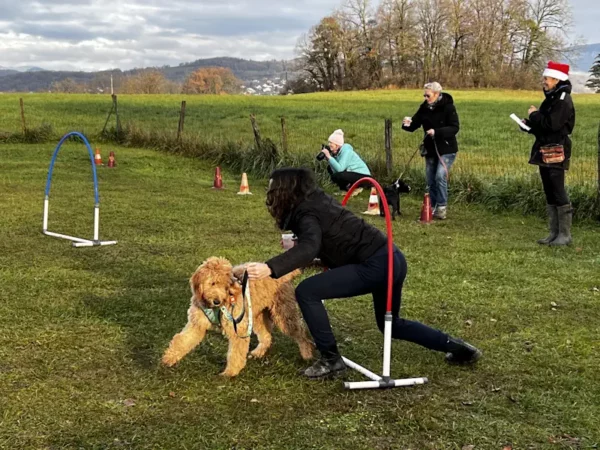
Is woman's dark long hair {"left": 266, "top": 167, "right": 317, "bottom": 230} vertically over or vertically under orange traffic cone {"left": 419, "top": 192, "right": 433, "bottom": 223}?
over

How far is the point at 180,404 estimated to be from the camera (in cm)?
448

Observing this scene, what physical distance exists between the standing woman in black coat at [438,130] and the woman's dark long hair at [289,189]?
23.4 feet

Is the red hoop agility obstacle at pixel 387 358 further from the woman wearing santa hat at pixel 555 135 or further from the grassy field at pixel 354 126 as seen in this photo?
the grassy field at pixel 354 126

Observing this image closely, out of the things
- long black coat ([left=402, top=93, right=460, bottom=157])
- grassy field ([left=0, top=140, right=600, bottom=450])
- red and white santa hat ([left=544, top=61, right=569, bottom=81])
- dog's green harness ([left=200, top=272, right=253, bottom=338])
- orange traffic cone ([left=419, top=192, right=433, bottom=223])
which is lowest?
grassy field ([left=0, top=140, right=600, bottom=450])

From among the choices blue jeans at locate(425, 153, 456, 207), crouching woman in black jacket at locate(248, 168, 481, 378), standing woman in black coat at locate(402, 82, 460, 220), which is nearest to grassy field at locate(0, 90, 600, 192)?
blue jeans at locate(425, 153, 456, 207)

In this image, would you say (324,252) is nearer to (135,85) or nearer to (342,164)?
(342,164)

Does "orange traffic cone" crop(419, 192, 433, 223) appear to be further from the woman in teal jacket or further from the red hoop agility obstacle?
the red hoop agility obstacle

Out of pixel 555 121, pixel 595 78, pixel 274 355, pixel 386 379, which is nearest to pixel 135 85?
pixel 595 78

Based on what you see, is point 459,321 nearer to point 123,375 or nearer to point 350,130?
point 123,375

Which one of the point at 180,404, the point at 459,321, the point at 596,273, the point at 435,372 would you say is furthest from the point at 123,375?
the point at 596,273

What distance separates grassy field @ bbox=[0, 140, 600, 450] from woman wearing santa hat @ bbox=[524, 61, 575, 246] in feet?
2.10

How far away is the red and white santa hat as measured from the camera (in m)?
8.80

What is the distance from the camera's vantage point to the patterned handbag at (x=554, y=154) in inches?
355

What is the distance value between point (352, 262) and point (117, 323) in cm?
258
